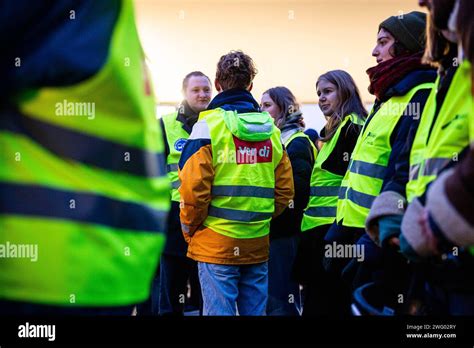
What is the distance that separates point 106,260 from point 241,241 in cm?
282

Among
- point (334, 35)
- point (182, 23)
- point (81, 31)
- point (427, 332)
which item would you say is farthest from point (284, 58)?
point (81, 31)

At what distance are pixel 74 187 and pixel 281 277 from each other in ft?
12.7

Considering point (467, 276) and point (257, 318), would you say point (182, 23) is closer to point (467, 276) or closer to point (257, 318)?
point (257, 318)

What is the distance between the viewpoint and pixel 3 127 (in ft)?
4.94

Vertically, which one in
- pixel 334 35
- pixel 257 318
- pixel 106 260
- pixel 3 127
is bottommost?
pixel 257 318

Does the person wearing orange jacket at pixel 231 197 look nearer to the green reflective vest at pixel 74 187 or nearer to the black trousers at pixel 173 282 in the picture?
the black trousers at pixel 173 282

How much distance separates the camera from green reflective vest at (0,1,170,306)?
1.51 meters

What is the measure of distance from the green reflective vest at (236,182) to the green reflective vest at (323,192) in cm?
51

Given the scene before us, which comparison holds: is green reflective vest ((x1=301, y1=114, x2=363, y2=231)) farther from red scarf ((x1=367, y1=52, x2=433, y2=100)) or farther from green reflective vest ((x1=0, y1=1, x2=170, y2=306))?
green reflective vest ((x1=0, y1=1, x2=170, y2=306))

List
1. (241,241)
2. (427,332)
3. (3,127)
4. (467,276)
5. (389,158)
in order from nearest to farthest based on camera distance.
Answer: (3,127) < (467,276) < (427,332) < (389,158) < (241,241)

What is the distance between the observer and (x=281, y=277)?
5.28m

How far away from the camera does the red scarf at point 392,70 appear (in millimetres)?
3463

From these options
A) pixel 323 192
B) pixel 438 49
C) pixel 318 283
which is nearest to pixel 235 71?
pixel 323 192

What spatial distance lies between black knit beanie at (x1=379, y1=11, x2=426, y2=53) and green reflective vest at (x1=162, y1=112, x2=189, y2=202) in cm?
212
